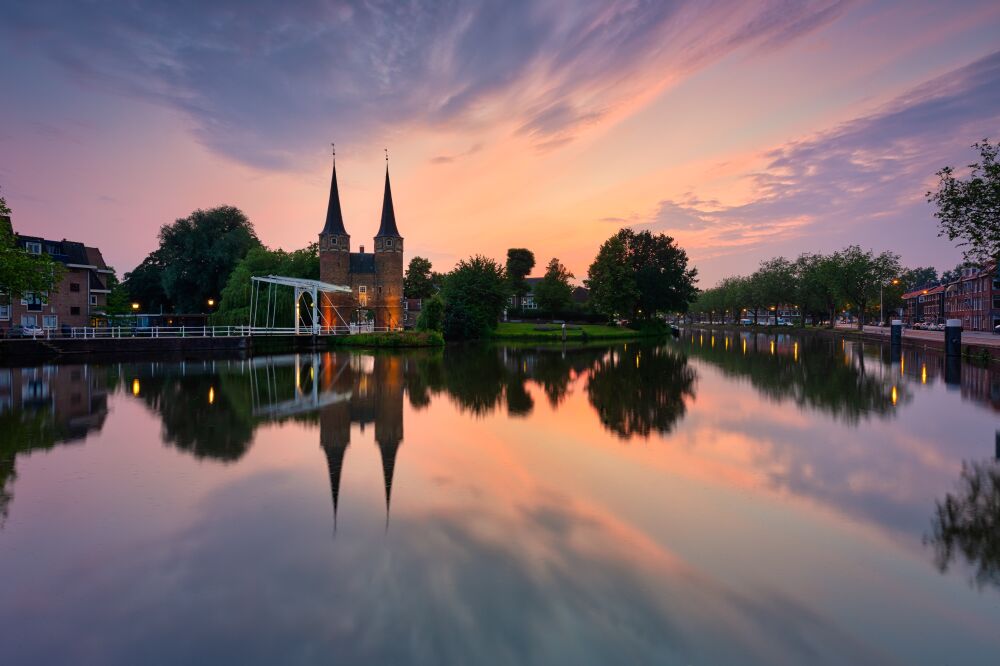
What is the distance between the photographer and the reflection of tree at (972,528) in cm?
579

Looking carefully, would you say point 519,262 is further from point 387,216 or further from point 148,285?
point 148,285

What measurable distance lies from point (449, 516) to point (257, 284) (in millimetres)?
44182

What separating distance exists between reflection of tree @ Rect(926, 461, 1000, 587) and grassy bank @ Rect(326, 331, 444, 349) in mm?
37887

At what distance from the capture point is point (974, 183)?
26.0 meters

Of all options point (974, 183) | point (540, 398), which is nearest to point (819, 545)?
point (540, 398)

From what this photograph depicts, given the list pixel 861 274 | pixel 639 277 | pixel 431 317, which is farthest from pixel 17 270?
pixel 861 274

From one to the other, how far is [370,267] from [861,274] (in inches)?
2397

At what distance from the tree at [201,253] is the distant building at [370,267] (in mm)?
10722

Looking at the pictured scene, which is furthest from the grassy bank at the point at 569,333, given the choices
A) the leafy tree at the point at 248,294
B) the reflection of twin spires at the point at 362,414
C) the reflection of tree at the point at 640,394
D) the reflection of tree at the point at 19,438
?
the reflection of tree at the point at 19,438

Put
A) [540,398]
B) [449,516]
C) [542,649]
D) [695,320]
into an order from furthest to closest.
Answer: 1. [695,320]
2. [540,398]
3. [449,516]
4. [542,649]

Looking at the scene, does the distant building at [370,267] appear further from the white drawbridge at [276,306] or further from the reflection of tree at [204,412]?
the reflection of tree at [204,412]

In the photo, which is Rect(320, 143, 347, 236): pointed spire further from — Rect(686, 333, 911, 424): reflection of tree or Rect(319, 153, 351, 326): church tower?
Rect(686, 333, 911, 424): reflection of tree

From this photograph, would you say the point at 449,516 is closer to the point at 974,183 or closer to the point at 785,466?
the point at 785,466

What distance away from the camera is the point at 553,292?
3221 inches
